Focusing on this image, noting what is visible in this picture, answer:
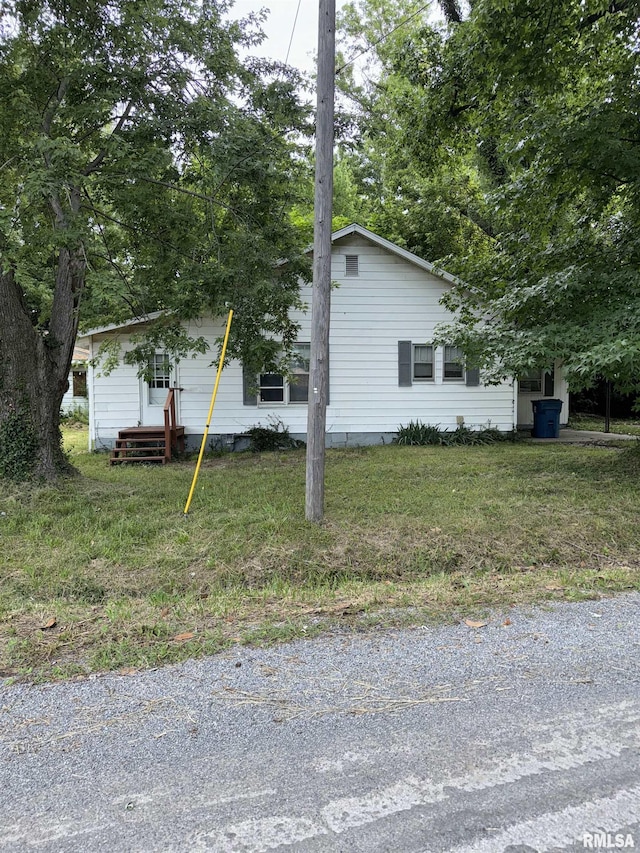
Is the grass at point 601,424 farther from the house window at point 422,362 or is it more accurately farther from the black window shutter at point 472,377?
the house window at point 422,362

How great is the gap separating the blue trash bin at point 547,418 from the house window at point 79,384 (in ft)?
60.8

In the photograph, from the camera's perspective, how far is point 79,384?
24.5 metres

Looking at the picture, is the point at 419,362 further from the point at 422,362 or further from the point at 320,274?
the point at 320,274

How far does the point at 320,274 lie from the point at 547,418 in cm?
1059

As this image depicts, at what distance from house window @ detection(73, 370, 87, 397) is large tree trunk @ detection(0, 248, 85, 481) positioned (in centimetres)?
1715

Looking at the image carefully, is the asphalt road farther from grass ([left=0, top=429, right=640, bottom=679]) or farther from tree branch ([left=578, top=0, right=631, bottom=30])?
tree branch ([left=578, top=0, right=631, bottom=30])

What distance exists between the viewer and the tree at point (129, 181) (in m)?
6.91

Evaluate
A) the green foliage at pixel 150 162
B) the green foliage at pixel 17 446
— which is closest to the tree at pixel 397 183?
the green foliage at pixel 150 162

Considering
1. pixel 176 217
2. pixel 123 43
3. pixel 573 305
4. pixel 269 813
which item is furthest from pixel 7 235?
pixel 573 305

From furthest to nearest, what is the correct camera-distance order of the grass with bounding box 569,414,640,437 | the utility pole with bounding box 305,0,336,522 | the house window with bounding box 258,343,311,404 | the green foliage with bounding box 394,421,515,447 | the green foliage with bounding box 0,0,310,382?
the grass with bounding box 569,414,640,437 → the green foliage with bounding box 394,421,515,447 → the house window with bounding box 258,343,311,404 → the green foliage with bounding box 0,0,310,382 → the utility pole with bounding box 305,0,336,522

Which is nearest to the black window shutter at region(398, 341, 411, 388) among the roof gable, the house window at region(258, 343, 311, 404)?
the roof gable

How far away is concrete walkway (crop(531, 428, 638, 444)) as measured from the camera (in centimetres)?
1327

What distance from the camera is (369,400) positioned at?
13180 mm

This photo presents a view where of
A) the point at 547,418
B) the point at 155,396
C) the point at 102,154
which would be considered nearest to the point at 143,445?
the point at 155,396
